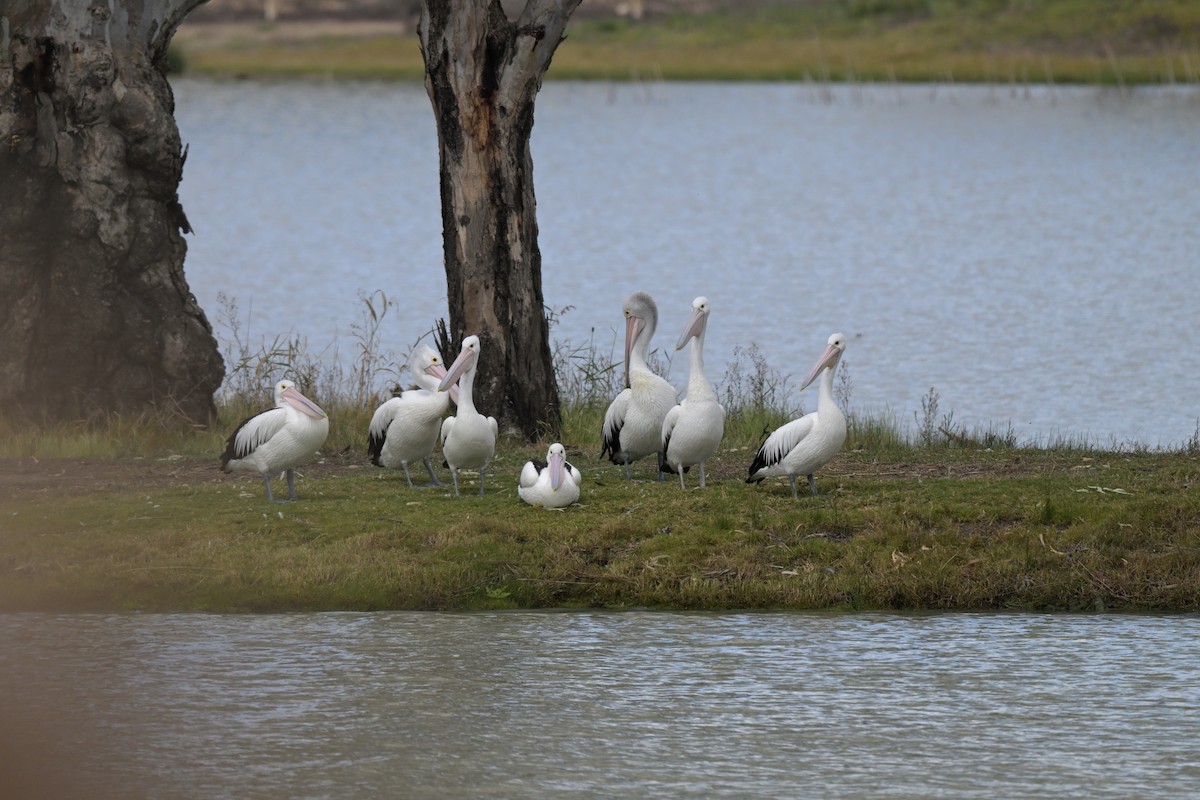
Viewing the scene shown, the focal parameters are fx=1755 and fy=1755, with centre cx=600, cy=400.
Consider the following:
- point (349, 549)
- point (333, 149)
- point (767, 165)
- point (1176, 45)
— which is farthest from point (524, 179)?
point (1176, 45)

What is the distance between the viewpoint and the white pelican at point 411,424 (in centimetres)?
1123

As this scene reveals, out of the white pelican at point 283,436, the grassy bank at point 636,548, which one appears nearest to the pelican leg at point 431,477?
the grassy bank at point 636,548

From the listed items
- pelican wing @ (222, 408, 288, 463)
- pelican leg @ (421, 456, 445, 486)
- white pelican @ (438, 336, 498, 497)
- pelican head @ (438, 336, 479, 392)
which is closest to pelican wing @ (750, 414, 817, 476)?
white pelican @ (438, 336, 498, 497)

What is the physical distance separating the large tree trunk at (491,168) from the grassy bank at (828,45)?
1751 inches

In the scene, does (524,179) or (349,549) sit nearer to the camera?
(349,549)

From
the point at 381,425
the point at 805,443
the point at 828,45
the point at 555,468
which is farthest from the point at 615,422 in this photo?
the point at 828,45

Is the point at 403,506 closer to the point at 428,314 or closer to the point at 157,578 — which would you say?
the point at 157,578

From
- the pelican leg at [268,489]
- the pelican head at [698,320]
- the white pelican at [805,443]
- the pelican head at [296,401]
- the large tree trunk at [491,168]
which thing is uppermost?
the large tree trunk at [491,168]

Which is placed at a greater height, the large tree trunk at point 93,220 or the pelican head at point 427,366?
the large tree trunk at point 93,220

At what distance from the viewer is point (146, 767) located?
702 cm

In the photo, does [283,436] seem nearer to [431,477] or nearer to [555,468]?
[431,477]

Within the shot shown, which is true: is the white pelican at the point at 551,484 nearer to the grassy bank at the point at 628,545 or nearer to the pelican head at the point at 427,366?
the grassy bank at the point at 628,545

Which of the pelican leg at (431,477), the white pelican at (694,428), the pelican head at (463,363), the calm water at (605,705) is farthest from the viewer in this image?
the pelican leg at (431,477)

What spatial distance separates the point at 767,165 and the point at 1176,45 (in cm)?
2108
